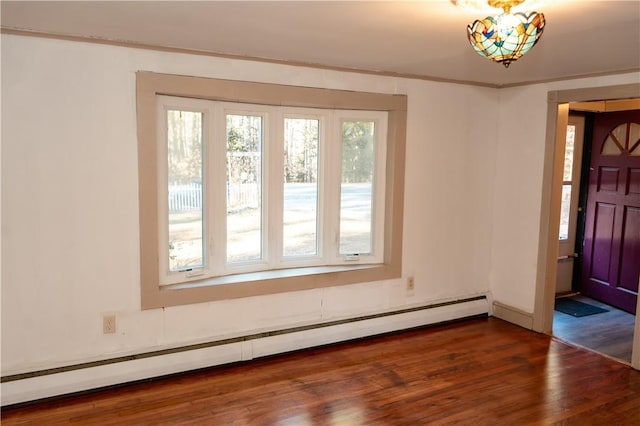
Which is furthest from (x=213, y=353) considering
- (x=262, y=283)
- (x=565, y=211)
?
(x=565, y=211)

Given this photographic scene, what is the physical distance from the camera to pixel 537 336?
4402 mm

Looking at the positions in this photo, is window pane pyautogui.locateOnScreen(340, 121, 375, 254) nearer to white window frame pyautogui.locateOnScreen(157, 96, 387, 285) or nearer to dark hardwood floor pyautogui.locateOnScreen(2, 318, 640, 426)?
white window frame pyautogui.locateOnScreen(157, 96, 387, 285)

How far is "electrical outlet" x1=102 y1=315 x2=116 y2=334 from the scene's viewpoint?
3.25 metres

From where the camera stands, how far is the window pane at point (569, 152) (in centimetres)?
535

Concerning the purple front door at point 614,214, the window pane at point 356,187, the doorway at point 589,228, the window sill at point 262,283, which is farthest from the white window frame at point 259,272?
the purple front door at point 614,214

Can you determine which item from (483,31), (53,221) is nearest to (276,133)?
(53,221)

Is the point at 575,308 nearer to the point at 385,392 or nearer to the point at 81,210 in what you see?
the point at 385,392

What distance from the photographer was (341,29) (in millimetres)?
2680

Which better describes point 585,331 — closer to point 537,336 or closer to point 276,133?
point 537,336

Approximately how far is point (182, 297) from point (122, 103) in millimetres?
1323

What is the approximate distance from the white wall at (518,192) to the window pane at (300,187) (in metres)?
1.84

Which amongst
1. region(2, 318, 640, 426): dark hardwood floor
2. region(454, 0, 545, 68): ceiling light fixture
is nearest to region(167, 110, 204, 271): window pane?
region(2, 318, 640, 426): dark hardwood floor

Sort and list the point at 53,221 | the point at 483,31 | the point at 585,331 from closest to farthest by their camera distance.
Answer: the point at 483,31 < the point at 53,221 < the point at 585,331

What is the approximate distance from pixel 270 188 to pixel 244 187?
0.20 m
